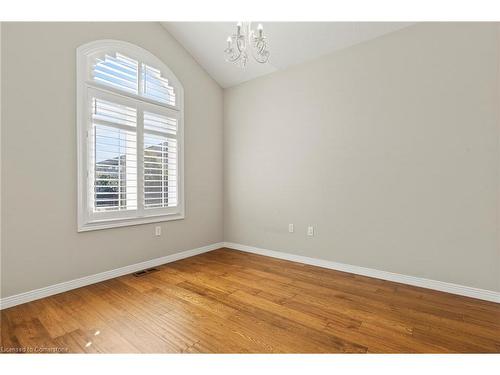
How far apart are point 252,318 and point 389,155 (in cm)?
221

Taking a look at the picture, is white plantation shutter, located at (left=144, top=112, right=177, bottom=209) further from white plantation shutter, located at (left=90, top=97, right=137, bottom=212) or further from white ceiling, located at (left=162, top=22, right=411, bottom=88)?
white ceiling, located at (left=162, top=22, right=411, bottom=88)

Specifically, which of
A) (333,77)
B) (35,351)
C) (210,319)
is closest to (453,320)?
(210,319)

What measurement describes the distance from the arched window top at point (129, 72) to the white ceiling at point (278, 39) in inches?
22.8

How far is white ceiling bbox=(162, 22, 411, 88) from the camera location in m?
2.83

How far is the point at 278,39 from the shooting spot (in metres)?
3.15

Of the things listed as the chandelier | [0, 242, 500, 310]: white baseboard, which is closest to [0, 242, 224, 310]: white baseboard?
[0, 242, 500, 310]: white baseboard

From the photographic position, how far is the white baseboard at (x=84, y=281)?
2205mm

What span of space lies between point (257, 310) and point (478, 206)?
2244 mm

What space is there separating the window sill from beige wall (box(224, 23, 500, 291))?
4.19 feet

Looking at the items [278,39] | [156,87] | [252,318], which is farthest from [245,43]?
[252,318]

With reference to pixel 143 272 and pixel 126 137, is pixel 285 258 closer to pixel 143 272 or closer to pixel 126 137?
pixel 143 272

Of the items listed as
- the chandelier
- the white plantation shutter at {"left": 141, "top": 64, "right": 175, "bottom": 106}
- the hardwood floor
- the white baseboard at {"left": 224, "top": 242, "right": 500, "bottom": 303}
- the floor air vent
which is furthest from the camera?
the white plantation shutter at {"left": 141, "top": 64, "right": 175, "bottom": 106}

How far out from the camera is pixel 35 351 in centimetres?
158

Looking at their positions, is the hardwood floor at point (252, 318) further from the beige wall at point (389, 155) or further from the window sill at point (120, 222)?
the window sill at point (120, 222)
